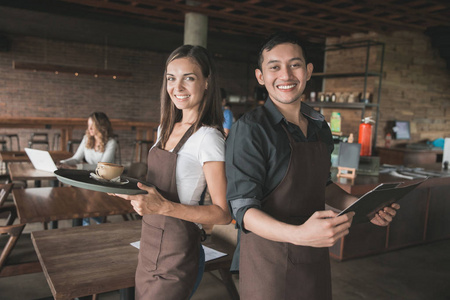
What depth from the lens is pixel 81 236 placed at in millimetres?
1951

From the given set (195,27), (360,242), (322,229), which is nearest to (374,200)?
(322,229)

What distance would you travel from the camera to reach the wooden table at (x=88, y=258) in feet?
4.75

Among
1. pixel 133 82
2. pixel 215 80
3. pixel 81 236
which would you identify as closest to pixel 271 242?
pixel 215 80

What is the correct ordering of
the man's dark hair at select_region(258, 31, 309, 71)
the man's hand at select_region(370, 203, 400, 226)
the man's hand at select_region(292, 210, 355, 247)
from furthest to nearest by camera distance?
the man's hand at select_region(370, 203, 400, 226) < the man's dark hair at select_region(258, 31, 309, 71) < the man's hand at select_region(292, 210, 355, 247)

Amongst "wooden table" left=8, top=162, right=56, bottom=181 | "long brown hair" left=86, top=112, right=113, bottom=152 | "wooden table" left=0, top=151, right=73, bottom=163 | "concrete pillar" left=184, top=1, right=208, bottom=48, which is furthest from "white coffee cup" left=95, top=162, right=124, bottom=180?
"concrete pillar" left=184, top=1, right=208, bottom=48

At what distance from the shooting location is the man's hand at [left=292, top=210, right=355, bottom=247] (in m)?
1.03

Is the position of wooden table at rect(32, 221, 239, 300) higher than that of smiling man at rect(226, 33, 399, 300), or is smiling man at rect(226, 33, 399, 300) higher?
smiling man at rect(226, 33, 399, 300)

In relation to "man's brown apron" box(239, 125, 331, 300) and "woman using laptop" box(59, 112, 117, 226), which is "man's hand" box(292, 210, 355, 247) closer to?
"man's brown apron" box(239, 125, 331, 300)

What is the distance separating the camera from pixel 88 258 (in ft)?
5.54

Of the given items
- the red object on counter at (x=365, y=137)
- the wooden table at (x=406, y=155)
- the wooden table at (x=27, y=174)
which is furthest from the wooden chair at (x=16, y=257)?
the wooden table at (x=406, y=155)

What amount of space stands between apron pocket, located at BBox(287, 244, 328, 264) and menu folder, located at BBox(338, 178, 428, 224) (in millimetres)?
180

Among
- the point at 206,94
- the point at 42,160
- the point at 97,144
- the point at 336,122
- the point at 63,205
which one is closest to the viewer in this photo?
the point at 206,94

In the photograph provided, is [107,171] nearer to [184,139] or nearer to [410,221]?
[184,139]

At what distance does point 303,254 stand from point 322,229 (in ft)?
0.98
